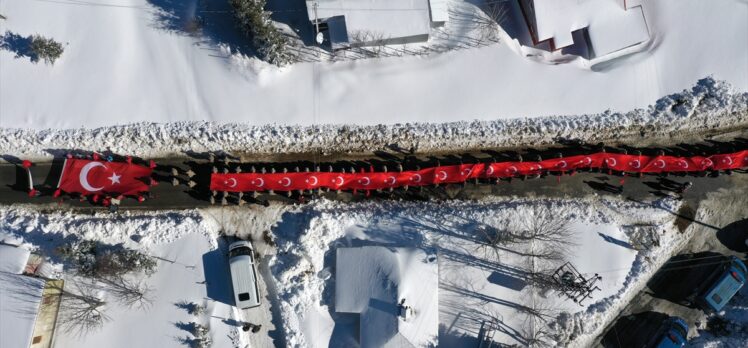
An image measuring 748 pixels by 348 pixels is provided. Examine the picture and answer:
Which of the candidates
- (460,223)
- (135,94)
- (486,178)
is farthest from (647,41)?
(135,94)

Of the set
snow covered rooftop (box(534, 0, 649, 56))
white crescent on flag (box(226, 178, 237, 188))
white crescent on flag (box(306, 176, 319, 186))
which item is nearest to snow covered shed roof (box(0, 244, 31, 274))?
white crescent on flag (box(226, 178, 237, 188))

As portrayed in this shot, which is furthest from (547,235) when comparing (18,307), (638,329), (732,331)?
(18,307)

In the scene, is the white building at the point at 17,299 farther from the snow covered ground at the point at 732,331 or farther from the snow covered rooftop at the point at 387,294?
the snow covered ground at the point at 732,331

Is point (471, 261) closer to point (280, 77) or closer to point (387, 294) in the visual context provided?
point (387, 294)

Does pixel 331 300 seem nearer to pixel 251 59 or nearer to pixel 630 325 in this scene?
pixel 251 59

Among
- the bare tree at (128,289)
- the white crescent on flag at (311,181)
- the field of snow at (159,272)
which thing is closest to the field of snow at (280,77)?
the white crescent on flag at (311,181)
